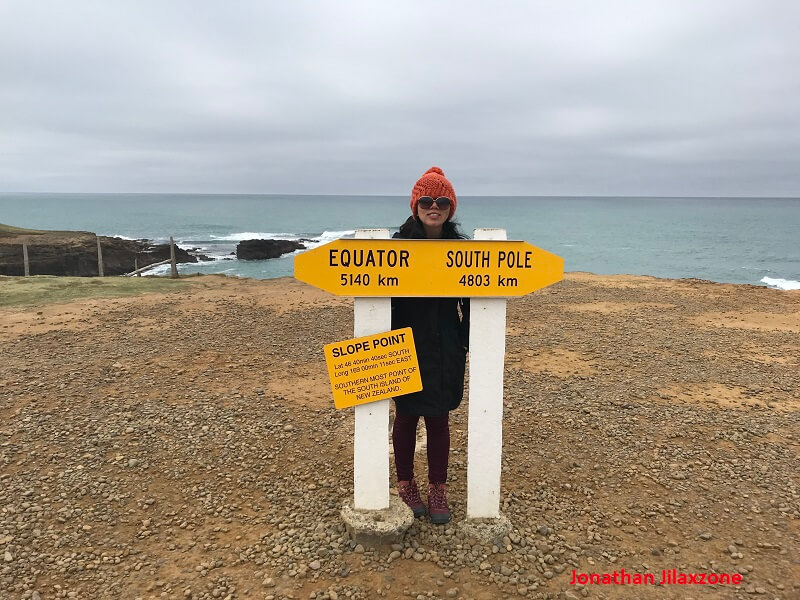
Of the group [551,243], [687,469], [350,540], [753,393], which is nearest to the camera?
[350,540]

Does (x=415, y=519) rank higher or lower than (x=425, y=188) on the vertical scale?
lower

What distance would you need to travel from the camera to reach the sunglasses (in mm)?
3102

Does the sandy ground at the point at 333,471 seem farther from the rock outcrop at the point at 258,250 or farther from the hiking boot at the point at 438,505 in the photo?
Answer: the rock outcrop at the point at 258,250

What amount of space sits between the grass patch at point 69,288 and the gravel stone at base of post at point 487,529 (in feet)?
36.0

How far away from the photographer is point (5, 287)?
41.0 feet

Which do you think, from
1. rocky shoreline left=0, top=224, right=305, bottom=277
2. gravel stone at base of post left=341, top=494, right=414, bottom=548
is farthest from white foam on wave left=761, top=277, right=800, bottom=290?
rocky shoreline left=0, top=224, right=305, bottom=277

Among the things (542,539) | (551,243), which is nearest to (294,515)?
(542,539)

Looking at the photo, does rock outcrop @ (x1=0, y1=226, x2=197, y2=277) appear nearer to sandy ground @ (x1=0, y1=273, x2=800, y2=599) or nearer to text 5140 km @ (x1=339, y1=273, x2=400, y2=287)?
sandy ground @ (x1=0, y1=273, x2=800, y2=599)

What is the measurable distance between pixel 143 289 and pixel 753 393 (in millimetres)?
12734

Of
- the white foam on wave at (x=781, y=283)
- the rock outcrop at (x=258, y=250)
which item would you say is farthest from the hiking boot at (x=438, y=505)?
the rock outcrop at (x=258, y=250)

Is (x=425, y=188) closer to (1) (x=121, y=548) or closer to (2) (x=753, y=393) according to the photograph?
(1) (x=121, y=548)

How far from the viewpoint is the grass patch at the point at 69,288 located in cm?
1130

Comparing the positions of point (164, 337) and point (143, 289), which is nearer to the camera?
point (164, 337)

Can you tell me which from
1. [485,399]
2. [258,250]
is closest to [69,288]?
[485,399]
